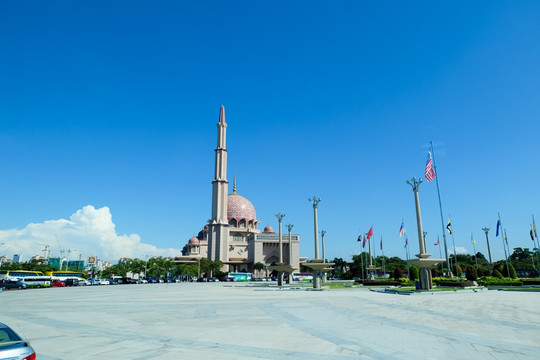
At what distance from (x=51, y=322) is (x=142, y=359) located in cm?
820

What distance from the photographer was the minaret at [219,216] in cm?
8269

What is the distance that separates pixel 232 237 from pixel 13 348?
286 ft

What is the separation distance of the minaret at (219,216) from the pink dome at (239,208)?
30.8ft

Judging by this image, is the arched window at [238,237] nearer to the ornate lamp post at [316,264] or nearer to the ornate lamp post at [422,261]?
the ornate lamp post at [316,264]

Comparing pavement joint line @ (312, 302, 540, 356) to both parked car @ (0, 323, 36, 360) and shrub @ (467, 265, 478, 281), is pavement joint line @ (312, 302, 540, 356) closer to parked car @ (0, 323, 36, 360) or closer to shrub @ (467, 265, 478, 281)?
parked car @ (0, 323, 36, 360)

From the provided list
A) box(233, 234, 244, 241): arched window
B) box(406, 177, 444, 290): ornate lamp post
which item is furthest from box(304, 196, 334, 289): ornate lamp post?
box(233, 234, 244, 241): arched window

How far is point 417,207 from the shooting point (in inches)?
1173

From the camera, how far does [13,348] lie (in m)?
5.11

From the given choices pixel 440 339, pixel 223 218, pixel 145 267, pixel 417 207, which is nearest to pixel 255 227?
pixel 223 218

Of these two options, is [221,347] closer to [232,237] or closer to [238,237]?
[232,237]

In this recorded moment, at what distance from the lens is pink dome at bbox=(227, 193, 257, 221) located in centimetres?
9350

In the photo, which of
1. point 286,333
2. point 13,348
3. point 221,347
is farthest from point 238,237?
point 13,348

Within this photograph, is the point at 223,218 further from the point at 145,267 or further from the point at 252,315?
the point at 252,315

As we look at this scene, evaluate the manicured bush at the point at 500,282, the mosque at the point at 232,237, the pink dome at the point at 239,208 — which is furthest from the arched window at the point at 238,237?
the manicured bush at the point at 500,282
